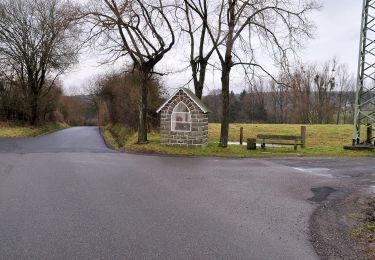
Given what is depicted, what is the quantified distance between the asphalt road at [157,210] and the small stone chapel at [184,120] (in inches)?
220

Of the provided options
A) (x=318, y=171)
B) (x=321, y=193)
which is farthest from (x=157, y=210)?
(x=318, y=171)

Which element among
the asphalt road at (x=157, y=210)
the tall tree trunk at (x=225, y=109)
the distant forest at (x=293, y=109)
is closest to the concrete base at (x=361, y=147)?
the asphalt road at (x=157, y=210)

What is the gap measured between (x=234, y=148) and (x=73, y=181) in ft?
36.0

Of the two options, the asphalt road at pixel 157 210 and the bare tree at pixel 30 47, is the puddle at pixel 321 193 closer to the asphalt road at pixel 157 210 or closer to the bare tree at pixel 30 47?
the asphalt road at pixel 157 210

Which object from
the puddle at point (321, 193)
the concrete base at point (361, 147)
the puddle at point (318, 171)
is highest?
the concrete base at point (361, 147)

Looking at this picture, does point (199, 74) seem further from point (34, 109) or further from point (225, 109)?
point (34, 109)

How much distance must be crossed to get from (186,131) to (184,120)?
23.1 inches

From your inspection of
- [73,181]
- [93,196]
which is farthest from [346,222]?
[73,181]

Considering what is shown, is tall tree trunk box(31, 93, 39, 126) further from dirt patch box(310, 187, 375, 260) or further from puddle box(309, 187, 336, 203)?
dirt patch box(310, 187, 375, 260)

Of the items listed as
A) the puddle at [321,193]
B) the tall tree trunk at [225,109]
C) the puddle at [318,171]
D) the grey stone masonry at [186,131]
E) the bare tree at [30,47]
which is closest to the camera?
the puddle at [321,193]

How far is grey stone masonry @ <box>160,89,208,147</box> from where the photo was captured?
1878cm

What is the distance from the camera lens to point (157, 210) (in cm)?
730

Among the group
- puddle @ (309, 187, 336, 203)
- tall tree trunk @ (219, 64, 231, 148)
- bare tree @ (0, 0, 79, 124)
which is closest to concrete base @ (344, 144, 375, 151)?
tall tree trunk @ (219, 64, 231, 148)

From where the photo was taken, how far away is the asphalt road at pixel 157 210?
209 inches
